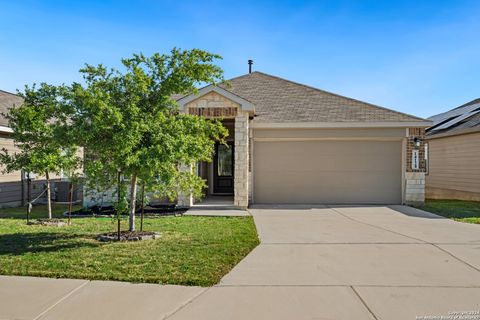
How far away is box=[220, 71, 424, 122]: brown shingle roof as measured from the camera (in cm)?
1265

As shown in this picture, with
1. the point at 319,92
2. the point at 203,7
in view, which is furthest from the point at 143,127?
the point at 319,92

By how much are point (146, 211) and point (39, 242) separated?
14.7ft

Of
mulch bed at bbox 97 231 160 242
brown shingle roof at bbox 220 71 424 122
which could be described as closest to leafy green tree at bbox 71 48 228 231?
mulch bed at bbox 97 231 160 242

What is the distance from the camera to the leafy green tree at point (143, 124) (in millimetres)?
5965

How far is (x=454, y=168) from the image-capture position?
16.2 meters

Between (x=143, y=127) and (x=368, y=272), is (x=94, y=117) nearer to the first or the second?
(x=143, y=127)

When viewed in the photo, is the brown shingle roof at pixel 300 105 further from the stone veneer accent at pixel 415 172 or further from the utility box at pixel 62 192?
the utility box at pixel 62 192

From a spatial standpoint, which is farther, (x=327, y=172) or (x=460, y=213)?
(x=327, y=172)

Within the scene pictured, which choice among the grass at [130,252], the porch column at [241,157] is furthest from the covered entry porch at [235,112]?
the grass at [130,252]

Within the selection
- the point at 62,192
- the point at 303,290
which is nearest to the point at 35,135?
the point at 62,192

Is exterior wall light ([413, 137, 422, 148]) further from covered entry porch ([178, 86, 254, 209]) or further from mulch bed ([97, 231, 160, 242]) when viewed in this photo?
mulch bed ([97, 231, 160, 242])

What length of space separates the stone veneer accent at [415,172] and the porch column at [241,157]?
604 centimetres

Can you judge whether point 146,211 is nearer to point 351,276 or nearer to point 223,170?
point 223,170

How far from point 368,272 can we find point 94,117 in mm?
5027
